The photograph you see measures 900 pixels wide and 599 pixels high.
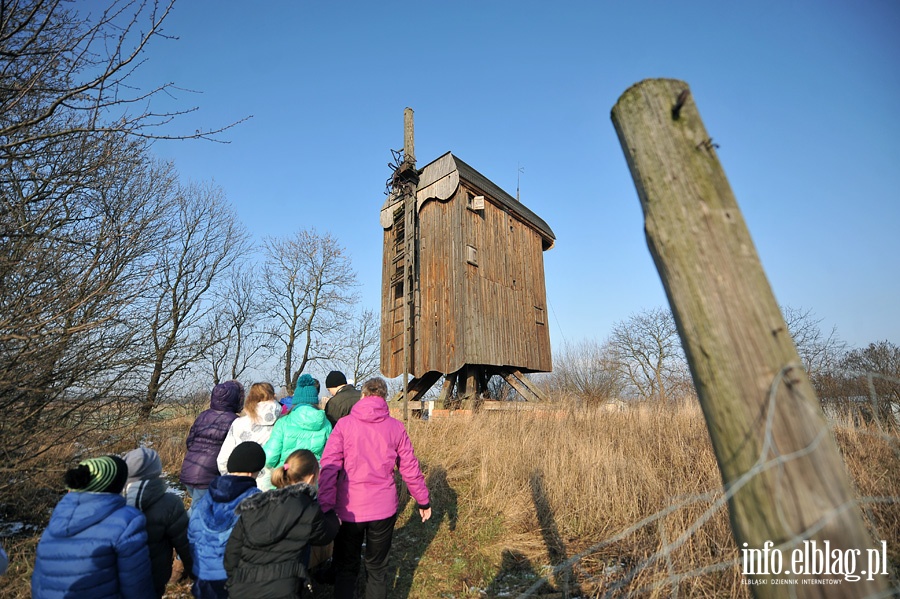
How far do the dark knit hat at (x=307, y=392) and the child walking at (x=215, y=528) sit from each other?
1.78 m

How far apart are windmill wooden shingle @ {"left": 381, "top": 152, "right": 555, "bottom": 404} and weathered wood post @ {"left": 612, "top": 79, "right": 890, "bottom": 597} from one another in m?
11.1

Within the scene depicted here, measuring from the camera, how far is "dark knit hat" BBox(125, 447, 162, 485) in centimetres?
340

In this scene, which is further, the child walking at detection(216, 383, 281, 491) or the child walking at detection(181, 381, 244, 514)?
the child walking at detection(181, 381, 244, 514)

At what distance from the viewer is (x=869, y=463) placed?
494cm

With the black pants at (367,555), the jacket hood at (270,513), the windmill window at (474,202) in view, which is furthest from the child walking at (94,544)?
the windmill window at (474,202)

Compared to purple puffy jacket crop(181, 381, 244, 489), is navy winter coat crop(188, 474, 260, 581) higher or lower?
lower

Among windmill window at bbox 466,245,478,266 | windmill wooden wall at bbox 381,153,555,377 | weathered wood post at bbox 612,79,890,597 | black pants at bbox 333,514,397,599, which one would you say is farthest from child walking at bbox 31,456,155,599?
windmill window at bbox 466,245,478,266

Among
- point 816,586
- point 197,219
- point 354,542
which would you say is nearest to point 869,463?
point 816,586

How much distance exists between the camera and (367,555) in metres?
3.73

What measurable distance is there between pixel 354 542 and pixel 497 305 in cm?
1079

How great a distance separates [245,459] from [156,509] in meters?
0.91

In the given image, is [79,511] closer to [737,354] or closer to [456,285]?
[737,354]

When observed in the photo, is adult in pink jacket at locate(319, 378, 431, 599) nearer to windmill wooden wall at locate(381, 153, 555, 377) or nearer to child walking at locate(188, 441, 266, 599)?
child walking at locate(188, 441, 266, 599)

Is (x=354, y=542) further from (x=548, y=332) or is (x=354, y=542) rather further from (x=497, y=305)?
(x=548, y=332)
